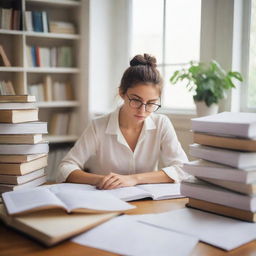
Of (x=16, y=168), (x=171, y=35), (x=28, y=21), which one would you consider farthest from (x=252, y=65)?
(x=28, y=21)

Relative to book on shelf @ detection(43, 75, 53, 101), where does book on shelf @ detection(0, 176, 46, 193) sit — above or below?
below

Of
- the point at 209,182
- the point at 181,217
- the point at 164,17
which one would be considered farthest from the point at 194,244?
the point at 164,17

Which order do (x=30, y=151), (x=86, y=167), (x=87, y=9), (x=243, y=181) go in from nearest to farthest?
(x=243, y=181)
(x=30, y=151)
(x=86, y=167)
(x=87, y=9)

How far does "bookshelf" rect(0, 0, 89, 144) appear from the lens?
10.5 ft

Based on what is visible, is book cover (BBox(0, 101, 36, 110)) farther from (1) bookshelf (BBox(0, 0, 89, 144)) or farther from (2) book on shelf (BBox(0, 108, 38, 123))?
(1) bookshelf (BBox(0, 0, 89, 144))

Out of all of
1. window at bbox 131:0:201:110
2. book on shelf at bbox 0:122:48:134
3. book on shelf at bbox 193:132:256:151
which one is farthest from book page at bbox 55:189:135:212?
window at bbox 131:0:201:110

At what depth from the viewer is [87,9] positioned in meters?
3.35

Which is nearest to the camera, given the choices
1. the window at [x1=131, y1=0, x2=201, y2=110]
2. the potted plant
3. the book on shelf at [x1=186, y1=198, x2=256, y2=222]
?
the book on shelf at [x1=186, y1=198, x2=256, y2=222]

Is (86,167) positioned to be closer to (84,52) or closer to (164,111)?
(164,111)

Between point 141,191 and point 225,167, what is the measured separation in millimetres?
359

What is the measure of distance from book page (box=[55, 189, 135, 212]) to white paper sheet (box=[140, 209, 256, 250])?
0.10m

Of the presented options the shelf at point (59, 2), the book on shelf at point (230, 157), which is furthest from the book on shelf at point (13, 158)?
the shelf at point (59, 2)

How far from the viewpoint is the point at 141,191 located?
1.39m

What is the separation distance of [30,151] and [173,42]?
6.08 ft
